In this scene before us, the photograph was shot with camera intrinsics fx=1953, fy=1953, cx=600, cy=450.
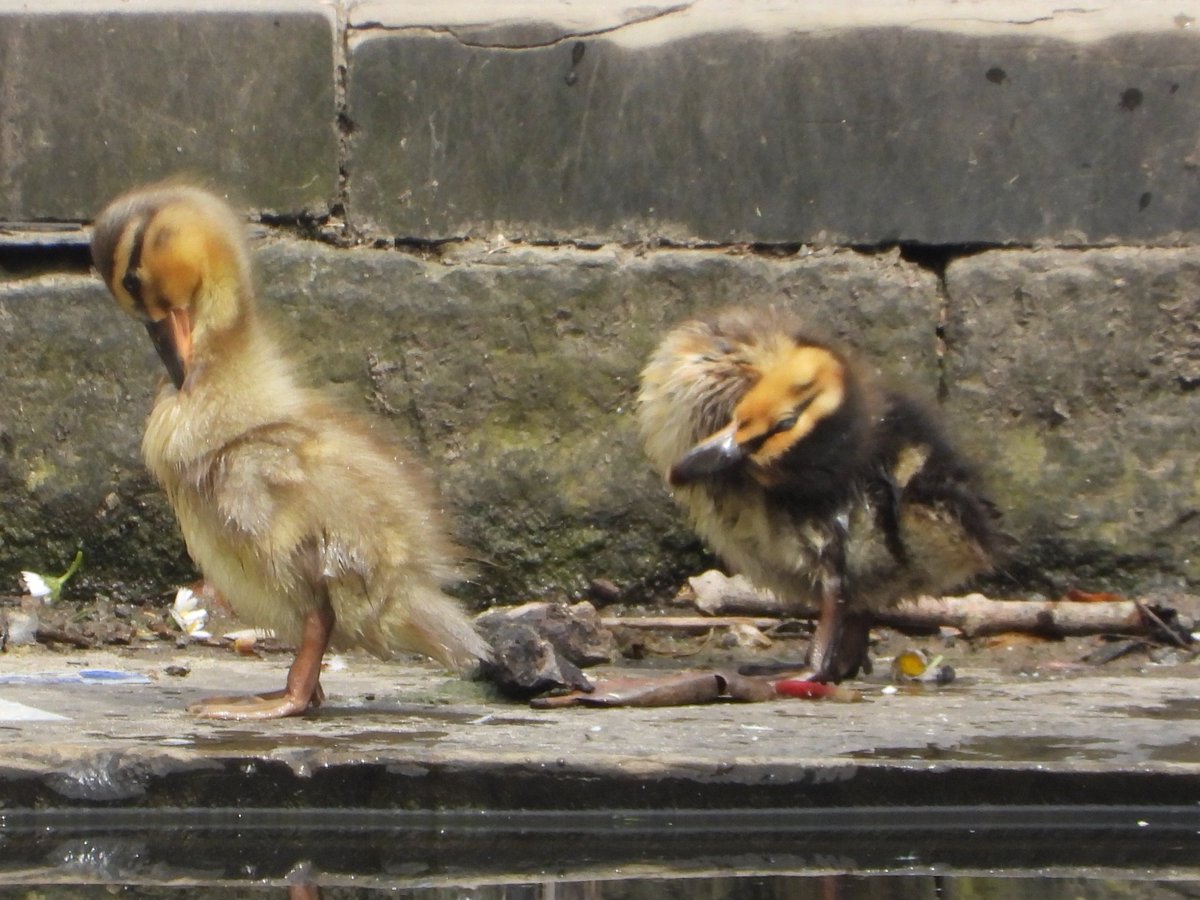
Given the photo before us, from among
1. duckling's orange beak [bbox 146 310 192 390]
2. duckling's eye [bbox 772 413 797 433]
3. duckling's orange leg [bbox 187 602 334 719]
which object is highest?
duckling's orange beak [bbox 146 310 192 390]

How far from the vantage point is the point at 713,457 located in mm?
Result: 4621

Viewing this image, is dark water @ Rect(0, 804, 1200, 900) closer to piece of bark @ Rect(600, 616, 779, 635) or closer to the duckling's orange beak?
the duckling's orange beak

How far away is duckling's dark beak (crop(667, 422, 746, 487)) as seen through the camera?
4613 millimetres

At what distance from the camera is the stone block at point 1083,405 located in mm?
5480

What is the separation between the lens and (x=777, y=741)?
11.7 feet

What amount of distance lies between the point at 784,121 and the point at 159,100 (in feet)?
5.69

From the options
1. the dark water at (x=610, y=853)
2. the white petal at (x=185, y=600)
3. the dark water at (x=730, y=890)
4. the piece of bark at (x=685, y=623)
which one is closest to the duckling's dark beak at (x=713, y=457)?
the piece of bark at (x=685, y=623)

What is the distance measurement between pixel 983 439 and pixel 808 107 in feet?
3.48

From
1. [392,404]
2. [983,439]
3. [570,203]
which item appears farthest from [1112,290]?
[392,404]

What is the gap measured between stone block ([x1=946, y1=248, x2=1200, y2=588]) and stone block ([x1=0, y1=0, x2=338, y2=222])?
1877 millimetres

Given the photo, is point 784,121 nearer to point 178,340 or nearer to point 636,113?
point 636,113

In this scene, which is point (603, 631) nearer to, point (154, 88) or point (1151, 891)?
point (154, 88)

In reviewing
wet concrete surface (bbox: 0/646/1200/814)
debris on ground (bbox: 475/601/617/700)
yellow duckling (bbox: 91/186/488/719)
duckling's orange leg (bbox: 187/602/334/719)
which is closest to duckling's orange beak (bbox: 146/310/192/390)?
yellow duckling (bbox: 91/186/488/719)

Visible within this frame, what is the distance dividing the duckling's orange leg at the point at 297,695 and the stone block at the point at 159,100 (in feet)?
6.08
